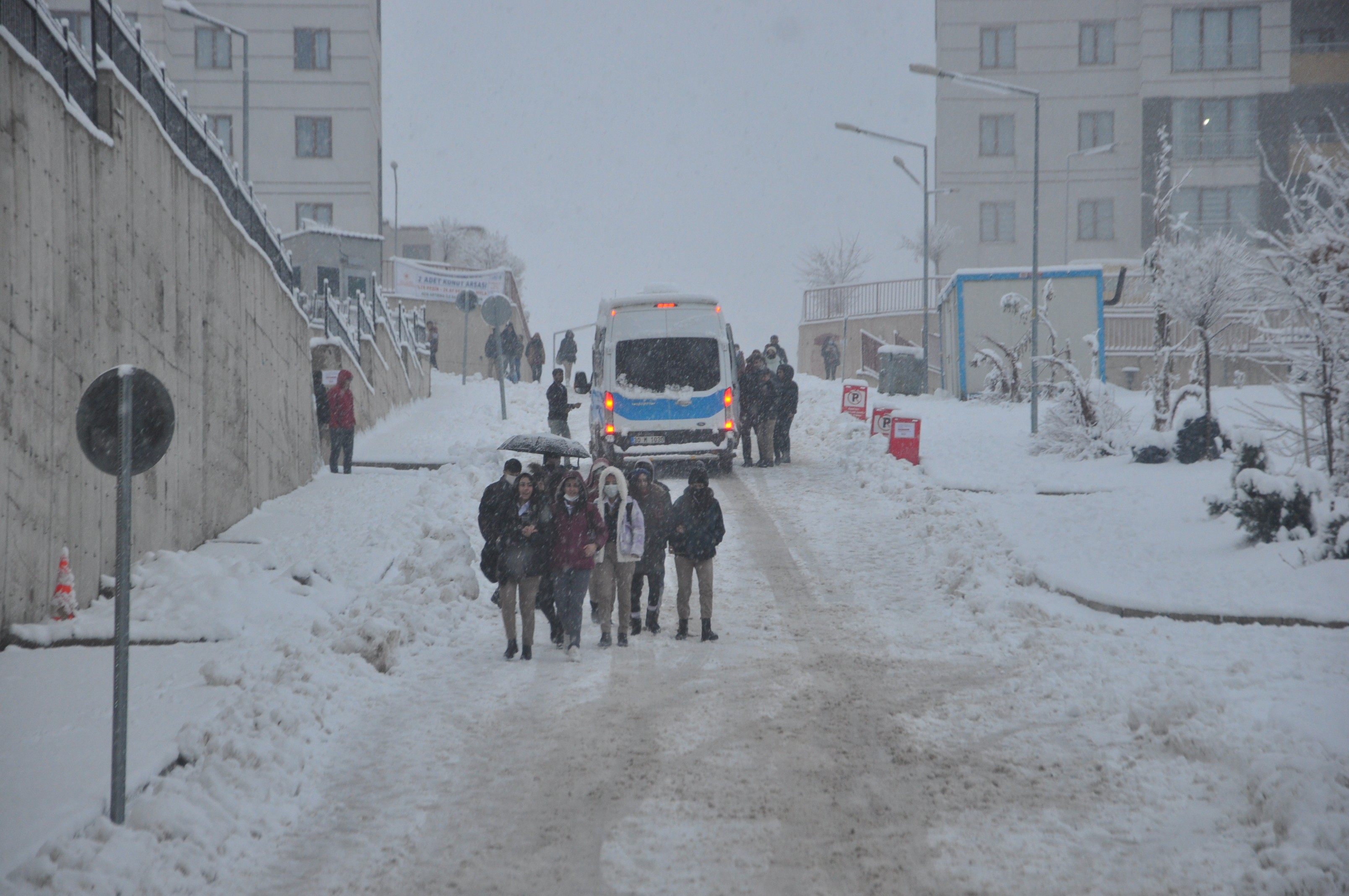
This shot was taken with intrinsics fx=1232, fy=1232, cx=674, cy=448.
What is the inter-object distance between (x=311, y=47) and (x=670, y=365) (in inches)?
1451

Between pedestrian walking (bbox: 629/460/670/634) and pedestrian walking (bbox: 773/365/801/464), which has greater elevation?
pedestrian walking (bbox: 773/365/801/464)

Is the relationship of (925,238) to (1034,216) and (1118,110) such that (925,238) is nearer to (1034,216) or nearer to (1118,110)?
(1034,216)

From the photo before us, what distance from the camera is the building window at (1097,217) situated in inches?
2068

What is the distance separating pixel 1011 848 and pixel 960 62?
5086 centimetres

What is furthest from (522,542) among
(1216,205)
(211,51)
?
(1216,205)

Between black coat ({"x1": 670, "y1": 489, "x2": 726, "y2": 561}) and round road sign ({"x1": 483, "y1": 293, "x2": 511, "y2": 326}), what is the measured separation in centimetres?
1303

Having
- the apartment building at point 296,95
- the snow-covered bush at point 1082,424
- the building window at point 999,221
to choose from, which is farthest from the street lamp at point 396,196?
the snow-covered bush at point 1082,424

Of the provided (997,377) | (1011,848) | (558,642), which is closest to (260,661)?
(558,642)

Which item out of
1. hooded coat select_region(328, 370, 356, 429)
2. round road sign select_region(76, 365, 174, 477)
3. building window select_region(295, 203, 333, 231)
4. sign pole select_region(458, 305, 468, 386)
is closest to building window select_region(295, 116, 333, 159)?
building window select_region(295, 203, 333, 231)

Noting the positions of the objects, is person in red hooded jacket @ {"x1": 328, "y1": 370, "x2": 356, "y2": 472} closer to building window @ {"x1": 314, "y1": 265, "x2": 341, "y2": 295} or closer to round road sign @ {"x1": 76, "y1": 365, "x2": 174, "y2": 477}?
round road sign @ {"x1": 76, "y1": 365, "x2": 174, "y2": 477}

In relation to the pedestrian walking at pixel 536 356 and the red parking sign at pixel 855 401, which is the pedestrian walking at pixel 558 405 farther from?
the pedestrian walking at pixel 536 356

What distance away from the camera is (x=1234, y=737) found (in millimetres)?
7039

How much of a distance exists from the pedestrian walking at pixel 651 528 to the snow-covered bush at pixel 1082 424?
11183 millimetres

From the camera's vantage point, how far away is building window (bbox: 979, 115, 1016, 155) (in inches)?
2079
